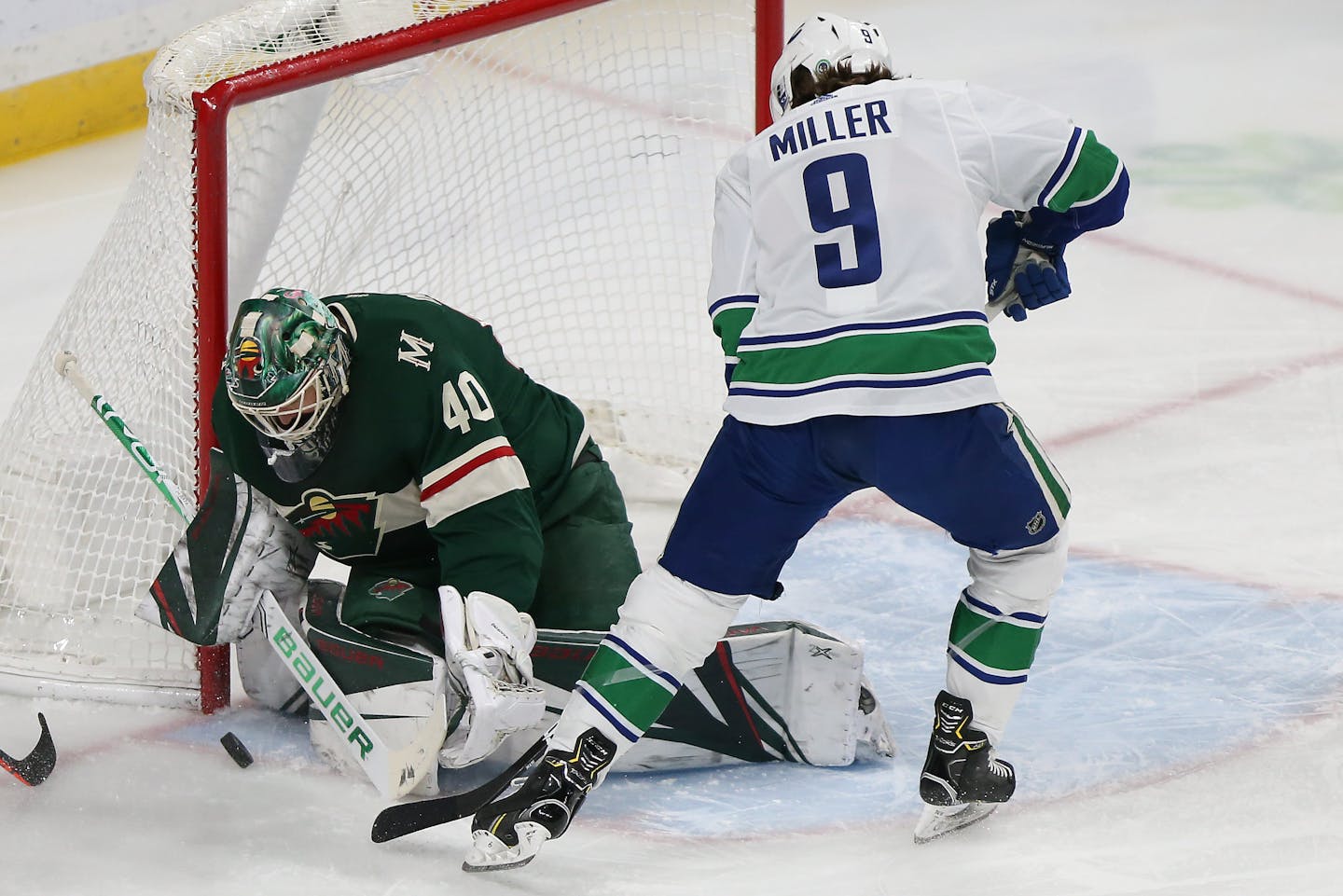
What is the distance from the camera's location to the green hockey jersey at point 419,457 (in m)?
2.41

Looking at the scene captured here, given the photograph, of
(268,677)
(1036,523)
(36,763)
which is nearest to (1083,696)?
(1036,523)

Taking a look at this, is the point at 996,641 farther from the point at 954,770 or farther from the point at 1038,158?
the point at 1038,158

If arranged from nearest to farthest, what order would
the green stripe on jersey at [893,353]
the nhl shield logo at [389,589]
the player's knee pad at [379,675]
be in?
the green stripe on jersey at [893,353]
the player's knee pad at [379,675]
the nhl shield logo at [389,589]

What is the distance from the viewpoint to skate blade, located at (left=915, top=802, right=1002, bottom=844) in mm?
2344

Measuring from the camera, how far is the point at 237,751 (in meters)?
2.59

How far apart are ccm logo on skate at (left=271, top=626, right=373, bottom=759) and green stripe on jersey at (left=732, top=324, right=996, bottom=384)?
78 centimetres

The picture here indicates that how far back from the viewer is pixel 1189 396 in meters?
3.77

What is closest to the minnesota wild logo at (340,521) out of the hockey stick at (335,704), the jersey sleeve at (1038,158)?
the hockey stick at (335,704)

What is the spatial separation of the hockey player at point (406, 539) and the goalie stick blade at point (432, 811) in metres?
0.05

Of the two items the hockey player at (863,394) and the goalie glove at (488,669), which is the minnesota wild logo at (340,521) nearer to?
the goalie glove at (488,669)

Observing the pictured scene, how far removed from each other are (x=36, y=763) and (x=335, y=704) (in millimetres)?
441

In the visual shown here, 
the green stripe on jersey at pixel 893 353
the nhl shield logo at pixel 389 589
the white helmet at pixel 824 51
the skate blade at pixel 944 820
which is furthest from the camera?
the nhl shield logo at pixel 389 589

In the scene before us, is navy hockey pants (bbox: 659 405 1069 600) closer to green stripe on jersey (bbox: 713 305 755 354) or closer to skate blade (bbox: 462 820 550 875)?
green stripe on jersey (bbox: 713 305 755 354)

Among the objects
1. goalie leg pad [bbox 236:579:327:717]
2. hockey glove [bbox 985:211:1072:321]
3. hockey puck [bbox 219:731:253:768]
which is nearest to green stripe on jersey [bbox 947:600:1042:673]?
hockey glove [bbox 985:211:1072:321]
